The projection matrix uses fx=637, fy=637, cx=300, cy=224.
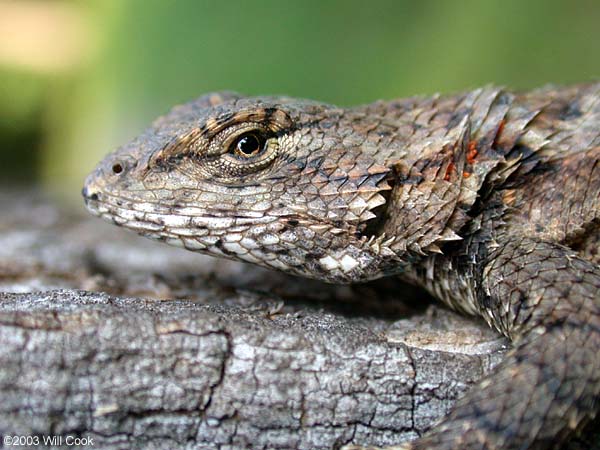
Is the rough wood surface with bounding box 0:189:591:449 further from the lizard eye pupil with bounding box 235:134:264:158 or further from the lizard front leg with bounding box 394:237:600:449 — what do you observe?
the lizard eye pupil with bounding box 235:134:264:158

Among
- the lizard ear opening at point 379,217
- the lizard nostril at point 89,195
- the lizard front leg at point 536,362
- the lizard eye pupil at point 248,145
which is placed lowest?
the lizard front leg at point 536,362

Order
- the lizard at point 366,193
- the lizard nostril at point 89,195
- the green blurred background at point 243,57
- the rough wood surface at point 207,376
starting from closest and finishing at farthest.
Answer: the rough wood surface at point 207,376 < the lizard at point 366,193 < the lizard nostril at point 89,195 < the green blurred background at point 243,57

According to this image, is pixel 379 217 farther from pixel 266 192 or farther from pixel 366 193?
pixel 266 192

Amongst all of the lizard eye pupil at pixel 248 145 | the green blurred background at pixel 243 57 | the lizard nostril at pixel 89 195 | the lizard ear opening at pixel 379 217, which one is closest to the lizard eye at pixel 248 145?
the lizard eye pupil at pixel 248 145

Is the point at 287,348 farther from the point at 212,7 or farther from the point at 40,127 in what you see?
the point at 40,127

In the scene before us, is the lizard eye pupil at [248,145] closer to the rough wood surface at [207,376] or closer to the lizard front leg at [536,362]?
the rough wood surface at [207,376]

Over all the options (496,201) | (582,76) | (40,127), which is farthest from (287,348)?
(40,127)

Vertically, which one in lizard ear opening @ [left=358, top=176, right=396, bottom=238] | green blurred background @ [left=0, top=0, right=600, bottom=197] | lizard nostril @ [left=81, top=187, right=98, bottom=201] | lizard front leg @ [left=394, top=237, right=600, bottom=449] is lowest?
lizard front leg @ [left=394, top=237, right=600, bottom=449]

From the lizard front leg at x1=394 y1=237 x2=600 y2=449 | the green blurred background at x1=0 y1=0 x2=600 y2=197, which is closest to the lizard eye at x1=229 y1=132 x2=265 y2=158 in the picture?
the lizard front leg at x1=394 y1=237 x2=600 y2=449
